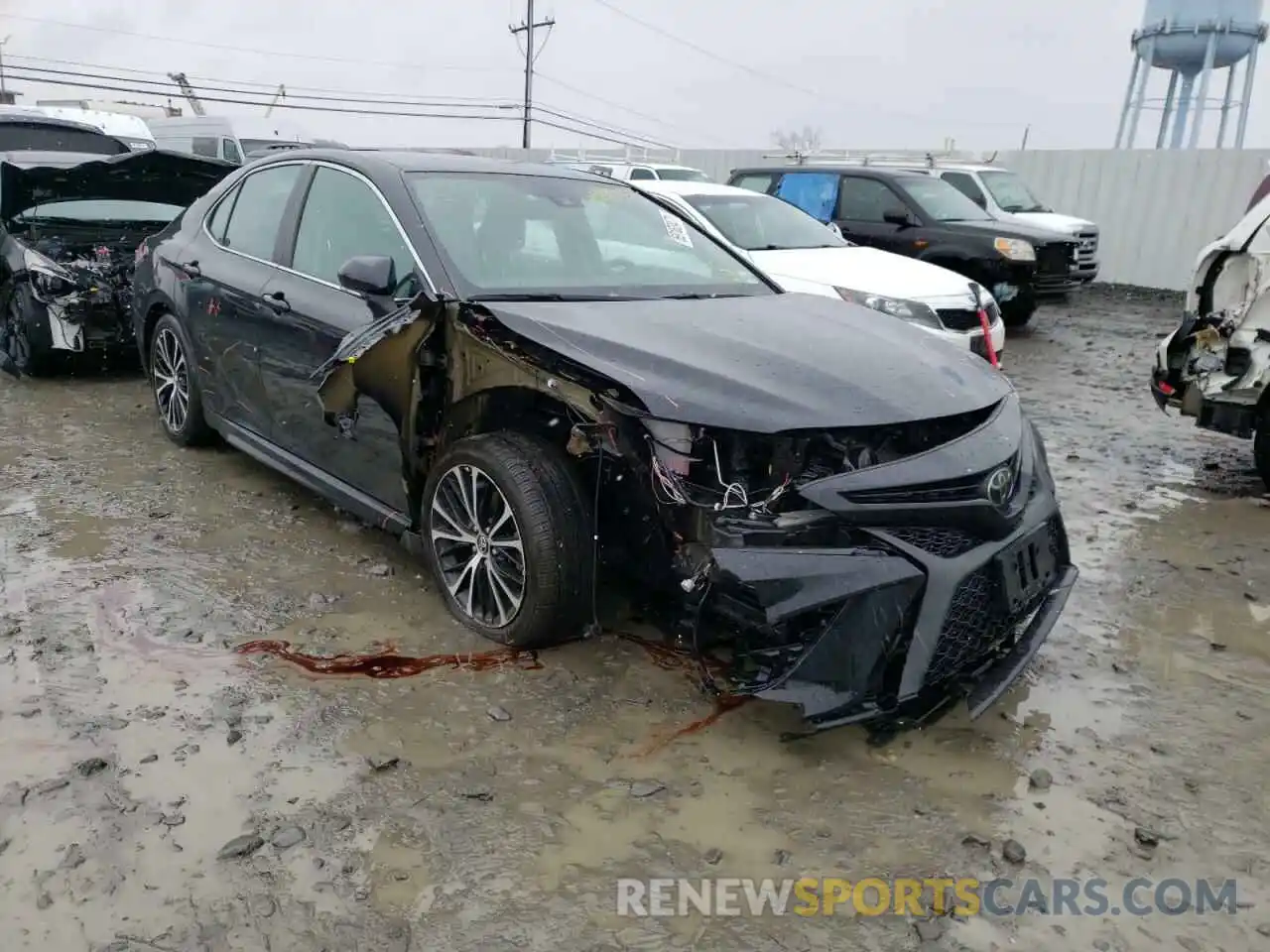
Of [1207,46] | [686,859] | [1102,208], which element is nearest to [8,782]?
[686,859]

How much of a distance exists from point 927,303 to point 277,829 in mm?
5637

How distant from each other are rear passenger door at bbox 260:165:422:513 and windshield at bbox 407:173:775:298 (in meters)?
0.22

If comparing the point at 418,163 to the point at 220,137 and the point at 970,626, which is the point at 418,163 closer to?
the point at 970,626

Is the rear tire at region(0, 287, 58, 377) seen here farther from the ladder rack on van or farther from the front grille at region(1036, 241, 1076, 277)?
the ladder rack on van

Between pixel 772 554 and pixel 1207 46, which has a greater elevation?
pixel 1207 46

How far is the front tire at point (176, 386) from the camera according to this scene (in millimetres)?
5250

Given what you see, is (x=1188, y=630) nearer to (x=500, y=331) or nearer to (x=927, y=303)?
(x=500, y=331)

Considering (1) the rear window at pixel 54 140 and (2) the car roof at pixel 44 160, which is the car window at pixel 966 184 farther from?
(2) the car roof at pixel 44 160

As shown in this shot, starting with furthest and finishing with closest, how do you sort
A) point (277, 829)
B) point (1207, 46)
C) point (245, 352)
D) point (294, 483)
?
point (1207, 46) → point (294, 483) → point (245, 352) → point (277, 829)

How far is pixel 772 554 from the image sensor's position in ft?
8.80

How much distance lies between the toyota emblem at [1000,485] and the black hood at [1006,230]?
315 inches

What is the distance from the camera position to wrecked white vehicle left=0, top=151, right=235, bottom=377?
6.88 m

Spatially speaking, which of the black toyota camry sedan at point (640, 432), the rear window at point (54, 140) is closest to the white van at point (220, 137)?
the rear window at point (54, 140)

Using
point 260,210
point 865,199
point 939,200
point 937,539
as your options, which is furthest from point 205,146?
point 937,539
